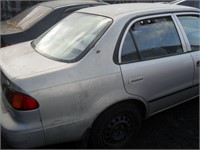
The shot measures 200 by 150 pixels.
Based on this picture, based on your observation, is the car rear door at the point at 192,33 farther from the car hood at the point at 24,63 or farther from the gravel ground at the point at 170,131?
the car hood at the point at 24,63

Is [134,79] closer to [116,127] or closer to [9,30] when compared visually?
[116,127]

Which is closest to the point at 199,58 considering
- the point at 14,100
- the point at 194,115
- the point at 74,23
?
the point at 194,115

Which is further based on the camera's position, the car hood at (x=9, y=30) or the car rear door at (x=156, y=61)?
the car hood at (x=9, y=30)

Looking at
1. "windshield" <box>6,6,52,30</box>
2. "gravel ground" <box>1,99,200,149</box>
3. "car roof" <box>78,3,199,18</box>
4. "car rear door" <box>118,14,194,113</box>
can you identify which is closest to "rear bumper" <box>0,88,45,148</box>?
"gravel ground" <box>1,99,200,149</box>

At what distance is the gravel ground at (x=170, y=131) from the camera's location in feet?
10.9

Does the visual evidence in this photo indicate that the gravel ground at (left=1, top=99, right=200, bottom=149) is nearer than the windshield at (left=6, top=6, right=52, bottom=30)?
Yes

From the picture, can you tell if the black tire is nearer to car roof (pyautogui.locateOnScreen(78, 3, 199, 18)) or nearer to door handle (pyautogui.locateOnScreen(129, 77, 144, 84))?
door handle (pyautogui.locateOnScreen(129, 77, 144, 84))

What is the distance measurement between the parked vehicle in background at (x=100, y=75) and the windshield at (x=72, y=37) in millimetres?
13

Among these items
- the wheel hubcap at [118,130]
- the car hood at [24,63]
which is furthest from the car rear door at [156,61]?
the car hood at [24,63]

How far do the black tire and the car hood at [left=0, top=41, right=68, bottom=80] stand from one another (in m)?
0.70

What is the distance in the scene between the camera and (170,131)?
3611mm

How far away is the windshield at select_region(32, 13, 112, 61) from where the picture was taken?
3.02m

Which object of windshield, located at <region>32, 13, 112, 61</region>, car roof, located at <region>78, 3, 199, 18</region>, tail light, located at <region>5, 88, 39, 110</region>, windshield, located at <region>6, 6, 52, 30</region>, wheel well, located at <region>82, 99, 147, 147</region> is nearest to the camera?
tail light, located at <region>5, 88, 39, 110</region>

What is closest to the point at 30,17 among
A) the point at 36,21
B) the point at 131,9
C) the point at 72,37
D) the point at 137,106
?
the point at 36,21
